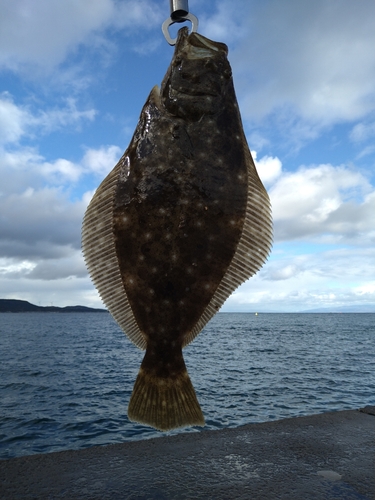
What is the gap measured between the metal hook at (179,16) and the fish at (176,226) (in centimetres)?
27

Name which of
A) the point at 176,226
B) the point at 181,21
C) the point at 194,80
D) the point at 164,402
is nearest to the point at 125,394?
the point at 164,402

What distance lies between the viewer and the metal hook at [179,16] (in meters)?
2.10

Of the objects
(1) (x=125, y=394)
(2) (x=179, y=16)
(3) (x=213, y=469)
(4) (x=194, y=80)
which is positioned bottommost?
(1) (x=125, y=394)

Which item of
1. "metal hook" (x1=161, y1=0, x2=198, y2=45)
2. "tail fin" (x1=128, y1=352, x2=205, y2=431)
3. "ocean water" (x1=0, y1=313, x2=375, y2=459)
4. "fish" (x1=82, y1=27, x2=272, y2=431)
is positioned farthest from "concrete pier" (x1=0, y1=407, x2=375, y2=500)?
"ocean water" (x1=0, y1=313, x2=375, y2=459)

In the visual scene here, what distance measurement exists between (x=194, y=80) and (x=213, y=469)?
445 centimetres

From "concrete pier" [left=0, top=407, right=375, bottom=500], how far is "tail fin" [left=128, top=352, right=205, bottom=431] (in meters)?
2.49

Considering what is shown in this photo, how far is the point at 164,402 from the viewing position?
2.35 m

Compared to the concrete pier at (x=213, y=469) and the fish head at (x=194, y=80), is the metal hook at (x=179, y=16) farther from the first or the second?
the concrete pier at (x=213, y=469)

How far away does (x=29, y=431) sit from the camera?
12539 mm

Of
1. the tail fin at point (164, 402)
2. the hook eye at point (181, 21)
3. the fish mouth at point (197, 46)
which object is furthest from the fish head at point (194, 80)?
the tail fin at point (164, 402)

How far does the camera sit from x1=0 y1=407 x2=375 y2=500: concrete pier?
14.2ft

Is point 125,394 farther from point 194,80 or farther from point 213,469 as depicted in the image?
point 194,80

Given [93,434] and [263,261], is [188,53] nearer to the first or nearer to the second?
[263,261]

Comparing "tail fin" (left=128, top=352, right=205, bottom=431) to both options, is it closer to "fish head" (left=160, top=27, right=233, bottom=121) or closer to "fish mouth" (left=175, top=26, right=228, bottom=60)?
"fish head" (left=160, top=27, right=233, bottom=121)
